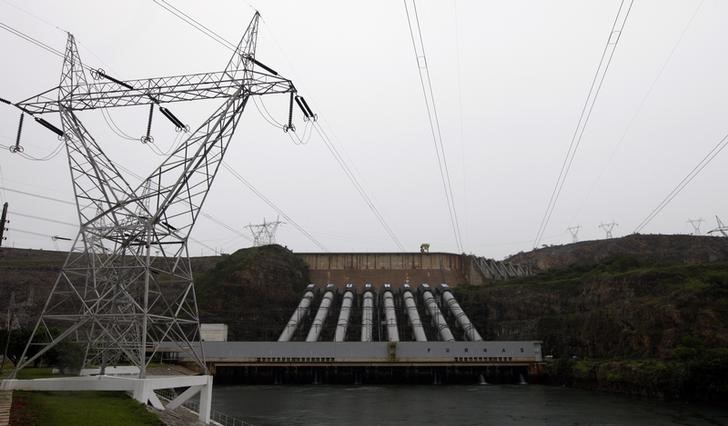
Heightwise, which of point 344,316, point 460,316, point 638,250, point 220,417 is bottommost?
point 220,417

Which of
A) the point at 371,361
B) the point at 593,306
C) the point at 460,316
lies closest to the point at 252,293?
the point at 371,361

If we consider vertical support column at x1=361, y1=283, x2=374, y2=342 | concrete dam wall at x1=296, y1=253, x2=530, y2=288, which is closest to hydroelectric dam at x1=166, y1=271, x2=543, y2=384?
vertical support column at x1=361, y1=283, x2=374, y2=342

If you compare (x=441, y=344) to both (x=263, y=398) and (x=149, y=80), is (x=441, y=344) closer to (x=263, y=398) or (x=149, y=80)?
(x=263, y=398)

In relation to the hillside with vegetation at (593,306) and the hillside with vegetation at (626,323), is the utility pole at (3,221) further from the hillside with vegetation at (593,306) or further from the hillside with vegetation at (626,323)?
the hillside with vegetation at (626,323)

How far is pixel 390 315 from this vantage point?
71.8 m

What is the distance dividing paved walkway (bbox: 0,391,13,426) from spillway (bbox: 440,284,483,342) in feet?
171

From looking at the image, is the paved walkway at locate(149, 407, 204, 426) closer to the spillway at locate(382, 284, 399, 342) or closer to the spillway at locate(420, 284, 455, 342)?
the spillway at locate(382, 284, 399, 342)

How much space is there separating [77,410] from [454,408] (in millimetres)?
26512

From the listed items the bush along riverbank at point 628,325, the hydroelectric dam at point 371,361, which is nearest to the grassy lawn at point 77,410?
the bush along riverbank at point 628,325

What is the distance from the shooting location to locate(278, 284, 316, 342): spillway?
66312 millimetres

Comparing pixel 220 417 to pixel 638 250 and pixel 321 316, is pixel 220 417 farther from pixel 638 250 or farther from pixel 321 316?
pixel 638 250

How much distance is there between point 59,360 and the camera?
28.8 m

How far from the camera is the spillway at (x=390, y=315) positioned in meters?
65.2

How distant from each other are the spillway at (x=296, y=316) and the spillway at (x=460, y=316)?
2005 cm
